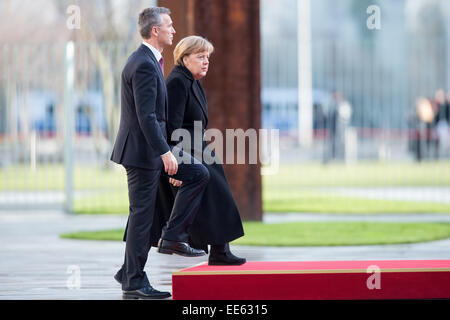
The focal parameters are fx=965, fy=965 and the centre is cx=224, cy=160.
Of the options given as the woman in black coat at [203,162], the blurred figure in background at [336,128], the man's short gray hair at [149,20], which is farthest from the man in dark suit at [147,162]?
A: the blurred figure in background at [336,128]

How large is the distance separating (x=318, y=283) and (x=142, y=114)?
153 centimetres

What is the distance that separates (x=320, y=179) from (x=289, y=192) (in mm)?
3775

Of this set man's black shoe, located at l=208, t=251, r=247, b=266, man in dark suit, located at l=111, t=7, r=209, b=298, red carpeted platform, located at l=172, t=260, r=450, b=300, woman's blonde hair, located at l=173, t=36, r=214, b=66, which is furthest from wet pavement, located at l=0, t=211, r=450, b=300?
woman's blonde hair, located at l=173, t=36, r=214, b=66

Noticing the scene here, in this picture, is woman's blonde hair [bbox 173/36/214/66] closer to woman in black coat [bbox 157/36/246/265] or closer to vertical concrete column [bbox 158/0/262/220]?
woman in black coat [bbox 157/36/246/265]

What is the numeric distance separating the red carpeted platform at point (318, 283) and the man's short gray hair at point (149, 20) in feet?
5.21

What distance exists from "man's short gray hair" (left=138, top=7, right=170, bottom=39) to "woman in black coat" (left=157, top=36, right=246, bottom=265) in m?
0.29

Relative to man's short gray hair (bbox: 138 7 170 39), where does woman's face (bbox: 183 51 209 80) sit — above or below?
below

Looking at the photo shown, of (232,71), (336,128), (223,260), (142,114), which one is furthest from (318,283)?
(336,128)

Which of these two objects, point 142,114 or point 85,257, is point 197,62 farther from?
point 85,257

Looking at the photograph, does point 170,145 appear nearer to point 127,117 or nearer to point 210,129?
point 127,117

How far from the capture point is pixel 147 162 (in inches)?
245

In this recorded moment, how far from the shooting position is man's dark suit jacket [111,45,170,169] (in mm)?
6098

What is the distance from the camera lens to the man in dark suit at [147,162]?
613 cm
